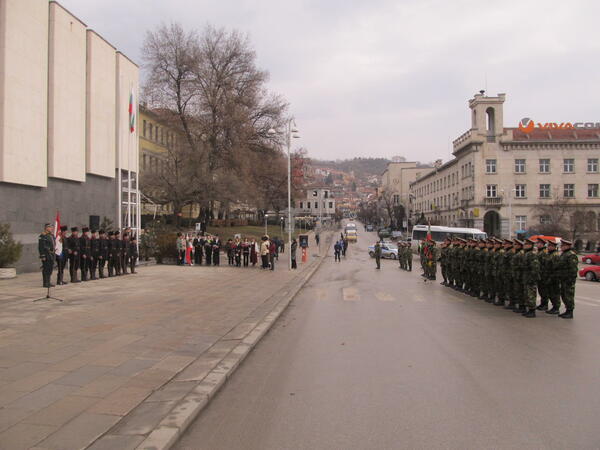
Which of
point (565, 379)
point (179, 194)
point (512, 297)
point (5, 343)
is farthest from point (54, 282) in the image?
point (179, 194)

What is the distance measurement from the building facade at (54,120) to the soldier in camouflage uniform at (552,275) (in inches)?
722

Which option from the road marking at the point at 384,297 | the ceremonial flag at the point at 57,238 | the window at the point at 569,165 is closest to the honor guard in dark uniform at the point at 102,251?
the ceremonial flag at the point at 57,238

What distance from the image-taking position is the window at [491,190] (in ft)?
216

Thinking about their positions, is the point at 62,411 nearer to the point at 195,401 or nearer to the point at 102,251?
the point at 195,401

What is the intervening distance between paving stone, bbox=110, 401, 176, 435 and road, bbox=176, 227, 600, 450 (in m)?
0.36

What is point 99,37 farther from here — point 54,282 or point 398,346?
point 398,346

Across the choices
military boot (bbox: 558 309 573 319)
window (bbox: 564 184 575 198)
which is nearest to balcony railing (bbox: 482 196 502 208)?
window (bbox: 564 184 575 198)

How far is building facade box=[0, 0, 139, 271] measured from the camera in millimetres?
19500

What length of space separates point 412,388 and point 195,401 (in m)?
2.43

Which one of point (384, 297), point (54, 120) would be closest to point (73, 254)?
point (54, 120)

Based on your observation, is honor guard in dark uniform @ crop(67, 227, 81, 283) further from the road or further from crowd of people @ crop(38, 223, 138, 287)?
the road

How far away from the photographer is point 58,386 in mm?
5512

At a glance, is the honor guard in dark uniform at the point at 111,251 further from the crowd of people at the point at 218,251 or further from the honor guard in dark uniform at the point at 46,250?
the crowd of people at the point at 218,251

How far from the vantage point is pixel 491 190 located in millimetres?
65938
